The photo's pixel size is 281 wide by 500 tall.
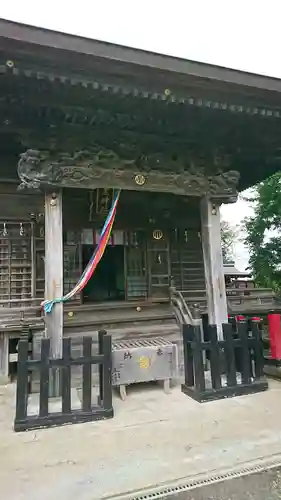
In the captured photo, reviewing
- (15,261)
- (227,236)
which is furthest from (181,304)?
(227,236)

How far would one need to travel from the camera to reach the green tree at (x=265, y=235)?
10531 mm

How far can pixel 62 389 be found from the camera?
11.2ft

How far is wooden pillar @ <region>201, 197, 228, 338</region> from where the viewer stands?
189 inches

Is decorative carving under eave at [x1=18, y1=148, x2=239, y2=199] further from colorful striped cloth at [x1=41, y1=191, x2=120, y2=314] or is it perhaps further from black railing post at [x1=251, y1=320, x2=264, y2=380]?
black railing post at [x1=251, y1=320, x2=264, y2=380]

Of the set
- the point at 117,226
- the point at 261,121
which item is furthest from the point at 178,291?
the point at 261,121

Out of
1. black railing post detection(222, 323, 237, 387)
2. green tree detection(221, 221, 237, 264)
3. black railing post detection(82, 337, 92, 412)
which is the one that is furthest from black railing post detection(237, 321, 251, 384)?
green tree detection(221, 221, 237, 264)

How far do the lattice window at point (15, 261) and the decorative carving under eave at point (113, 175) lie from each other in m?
2.26

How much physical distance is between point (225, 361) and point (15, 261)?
433 centimetres

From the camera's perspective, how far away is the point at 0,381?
5059 mm

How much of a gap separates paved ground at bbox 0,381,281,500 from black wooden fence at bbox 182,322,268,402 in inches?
7.5

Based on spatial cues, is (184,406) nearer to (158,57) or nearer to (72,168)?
(72,168)

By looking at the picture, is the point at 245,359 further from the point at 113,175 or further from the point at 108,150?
the point at 108,150

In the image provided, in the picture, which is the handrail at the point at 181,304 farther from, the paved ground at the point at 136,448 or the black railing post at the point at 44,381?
the black railing post at the point at 44,381

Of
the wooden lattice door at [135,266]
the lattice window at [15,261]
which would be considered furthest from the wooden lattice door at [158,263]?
the lattice window at [15,261]
